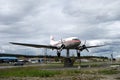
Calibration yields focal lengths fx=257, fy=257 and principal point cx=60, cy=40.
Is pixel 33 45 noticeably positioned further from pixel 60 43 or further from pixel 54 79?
pixel 54 79

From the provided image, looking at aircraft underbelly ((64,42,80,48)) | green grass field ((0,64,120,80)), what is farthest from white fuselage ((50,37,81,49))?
green grass field ((0,64,120,80))

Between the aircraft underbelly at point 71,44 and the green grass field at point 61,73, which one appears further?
the aircraft underbelly at point 71,44

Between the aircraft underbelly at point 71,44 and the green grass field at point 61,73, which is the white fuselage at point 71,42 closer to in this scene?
the aircraft underbelly at point 71,44

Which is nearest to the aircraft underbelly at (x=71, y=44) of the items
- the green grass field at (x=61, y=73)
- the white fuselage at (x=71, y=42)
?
the white fuselage at (x=71, y=42)

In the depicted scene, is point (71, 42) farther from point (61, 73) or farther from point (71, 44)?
point (61, 73)

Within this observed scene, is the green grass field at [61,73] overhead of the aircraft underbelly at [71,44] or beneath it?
beneath

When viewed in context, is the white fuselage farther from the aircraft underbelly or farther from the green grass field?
the green grass field

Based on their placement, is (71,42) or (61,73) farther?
(71,42)

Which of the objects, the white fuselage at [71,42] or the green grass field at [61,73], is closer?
the green grass field at [61,73]

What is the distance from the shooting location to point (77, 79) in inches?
1273

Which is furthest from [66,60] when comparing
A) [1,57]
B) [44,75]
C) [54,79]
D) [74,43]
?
[1,57]

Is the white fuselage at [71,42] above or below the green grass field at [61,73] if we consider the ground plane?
above

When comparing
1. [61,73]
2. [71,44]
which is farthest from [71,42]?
[61,73]

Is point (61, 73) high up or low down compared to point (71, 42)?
down
